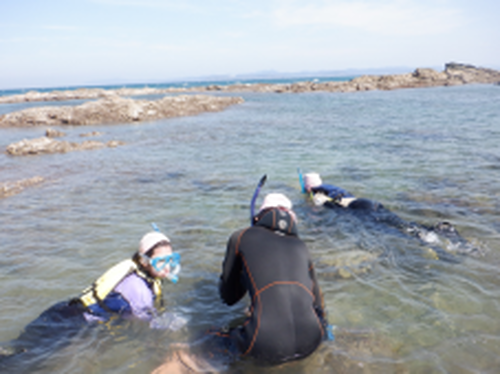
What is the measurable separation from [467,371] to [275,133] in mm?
18414

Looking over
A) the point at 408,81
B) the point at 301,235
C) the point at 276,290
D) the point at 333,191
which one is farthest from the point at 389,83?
the point at 276,290

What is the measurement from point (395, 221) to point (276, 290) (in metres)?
4.75

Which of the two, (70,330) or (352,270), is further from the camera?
(352,270)

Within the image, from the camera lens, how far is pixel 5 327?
450 cm

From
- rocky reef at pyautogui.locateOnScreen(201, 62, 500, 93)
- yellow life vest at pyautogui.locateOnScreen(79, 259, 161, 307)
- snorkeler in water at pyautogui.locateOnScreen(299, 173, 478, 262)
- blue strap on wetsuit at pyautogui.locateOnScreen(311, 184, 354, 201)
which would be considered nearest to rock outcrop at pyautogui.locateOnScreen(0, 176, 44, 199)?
yellow life vest at pyautogui.locateOnScreen(79, 259, 161, 307)

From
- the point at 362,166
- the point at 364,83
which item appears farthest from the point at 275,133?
the point at 364,83

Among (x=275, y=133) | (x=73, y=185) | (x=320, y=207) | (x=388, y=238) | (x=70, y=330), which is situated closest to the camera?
(x=70, y=330)

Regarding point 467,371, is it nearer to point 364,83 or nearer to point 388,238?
point 388,238

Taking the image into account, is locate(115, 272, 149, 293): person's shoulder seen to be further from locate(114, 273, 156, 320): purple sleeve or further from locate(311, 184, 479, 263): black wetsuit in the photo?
locate(311, 184, 479, 263): black wetsuit

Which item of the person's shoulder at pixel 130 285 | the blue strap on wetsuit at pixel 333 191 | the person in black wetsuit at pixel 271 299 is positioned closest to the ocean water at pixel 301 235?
the person in black wetsuit at pixel 271 299

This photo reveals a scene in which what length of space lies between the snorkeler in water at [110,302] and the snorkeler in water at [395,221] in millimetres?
4924

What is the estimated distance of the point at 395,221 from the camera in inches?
284

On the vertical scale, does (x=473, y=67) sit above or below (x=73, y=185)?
above

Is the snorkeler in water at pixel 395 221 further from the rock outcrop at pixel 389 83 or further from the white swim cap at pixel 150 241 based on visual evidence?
the rock outcrop at pixel 389 83
